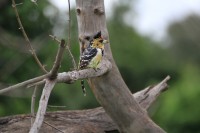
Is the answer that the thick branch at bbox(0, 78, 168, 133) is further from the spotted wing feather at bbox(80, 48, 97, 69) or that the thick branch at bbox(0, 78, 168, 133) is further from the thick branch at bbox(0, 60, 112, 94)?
the spotted wing feather at bbox(80, 48, 97, 69)

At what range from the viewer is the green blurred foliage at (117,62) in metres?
9.12

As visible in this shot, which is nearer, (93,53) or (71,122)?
(93,53)

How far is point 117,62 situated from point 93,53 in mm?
12137

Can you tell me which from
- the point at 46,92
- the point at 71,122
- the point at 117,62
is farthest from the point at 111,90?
the point at 117,62

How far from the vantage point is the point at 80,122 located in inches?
227

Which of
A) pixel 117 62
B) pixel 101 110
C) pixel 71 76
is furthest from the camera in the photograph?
pixel 117 62

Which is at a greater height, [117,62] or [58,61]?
[58,61]

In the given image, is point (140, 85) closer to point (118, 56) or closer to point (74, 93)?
point (118, 56)

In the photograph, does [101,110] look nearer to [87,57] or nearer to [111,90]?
[111,90]

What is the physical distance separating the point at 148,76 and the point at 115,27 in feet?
9.34

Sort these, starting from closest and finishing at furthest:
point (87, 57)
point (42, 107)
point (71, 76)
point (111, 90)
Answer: point (42, 107) → point (71, 76) → point (87, 57) → point (111, 90)

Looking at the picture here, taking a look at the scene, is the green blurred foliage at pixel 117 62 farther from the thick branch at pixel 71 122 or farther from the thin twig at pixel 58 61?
the thin twig at pixel 58 61

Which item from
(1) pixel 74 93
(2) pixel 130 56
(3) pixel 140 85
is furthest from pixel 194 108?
(2) pixel 130 56

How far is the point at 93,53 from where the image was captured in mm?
5090
